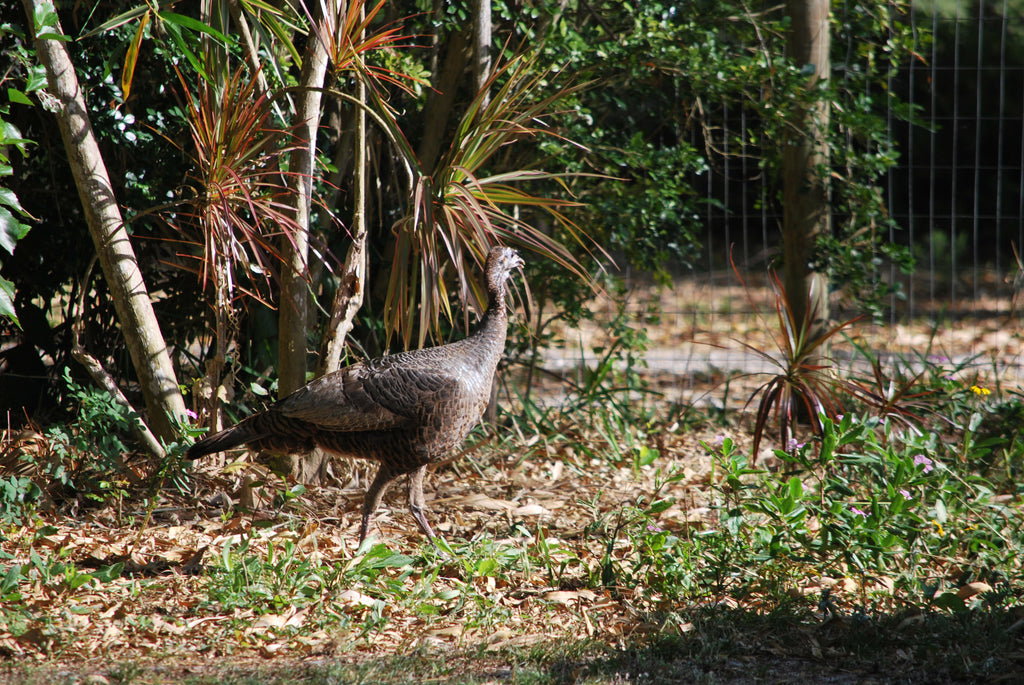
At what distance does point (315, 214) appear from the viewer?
448 centimetres

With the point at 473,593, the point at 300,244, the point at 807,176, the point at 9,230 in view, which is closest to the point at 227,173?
the point at 300,244

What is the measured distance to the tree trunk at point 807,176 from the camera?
5023mm

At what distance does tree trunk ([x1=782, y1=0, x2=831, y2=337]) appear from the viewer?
5023mm

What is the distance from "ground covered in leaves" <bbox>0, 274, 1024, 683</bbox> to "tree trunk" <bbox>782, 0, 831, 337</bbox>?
150 cm

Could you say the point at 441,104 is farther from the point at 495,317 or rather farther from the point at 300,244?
the point at 495,317

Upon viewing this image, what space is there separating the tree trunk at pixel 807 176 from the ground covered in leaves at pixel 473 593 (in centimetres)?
150

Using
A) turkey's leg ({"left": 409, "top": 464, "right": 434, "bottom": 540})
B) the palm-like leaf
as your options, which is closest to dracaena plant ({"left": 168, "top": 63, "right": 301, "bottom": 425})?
the palm-like leaf

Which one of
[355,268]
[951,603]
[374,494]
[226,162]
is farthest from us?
[355,268]

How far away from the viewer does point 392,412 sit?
357 centimetres

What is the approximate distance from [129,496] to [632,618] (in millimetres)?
2300

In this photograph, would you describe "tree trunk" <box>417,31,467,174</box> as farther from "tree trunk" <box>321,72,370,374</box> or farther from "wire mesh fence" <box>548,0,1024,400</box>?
"wire mesh fence" <box>548,0,1024,400</box>

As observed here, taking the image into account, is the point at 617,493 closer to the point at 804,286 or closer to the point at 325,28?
the point at 804,286

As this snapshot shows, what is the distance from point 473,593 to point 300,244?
1687mm

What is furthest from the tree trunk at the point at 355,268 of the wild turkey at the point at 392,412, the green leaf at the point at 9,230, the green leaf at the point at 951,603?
the green leaf at the point at 951,603
